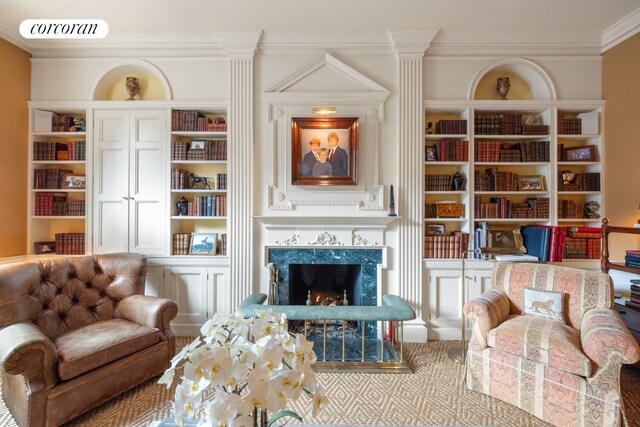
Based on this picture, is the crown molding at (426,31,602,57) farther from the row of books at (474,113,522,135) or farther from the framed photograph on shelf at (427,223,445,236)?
the framed photograph on shelf at (427,223,445,236)

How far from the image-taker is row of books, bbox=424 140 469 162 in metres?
3.28

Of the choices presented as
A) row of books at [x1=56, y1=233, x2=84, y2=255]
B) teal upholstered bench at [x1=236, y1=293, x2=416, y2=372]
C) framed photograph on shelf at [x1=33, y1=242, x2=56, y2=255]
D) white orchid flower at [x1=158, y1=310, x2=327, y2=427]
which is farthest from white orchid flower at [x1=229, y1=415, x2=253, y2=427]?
framed photograph on shelf at [x1=33, y1=242, x2=56, y2=255]

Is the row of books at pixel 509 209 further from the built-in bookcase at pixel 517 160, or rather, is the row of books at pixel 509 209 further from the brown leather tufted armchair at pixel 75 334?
the brown leather tufted armchair at pixel 75 334

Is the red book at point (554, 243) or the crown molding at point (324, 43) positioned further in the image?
the crown molding at point (324, 43)

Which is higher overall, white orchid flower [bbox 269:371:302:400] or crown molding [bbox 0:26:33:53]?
crown molding [bbox 0:26:33:53]

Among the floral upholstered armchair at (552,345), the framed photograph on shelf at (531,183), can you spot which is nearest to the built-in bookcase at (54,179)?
the floral upholstered armchair at (552,345)

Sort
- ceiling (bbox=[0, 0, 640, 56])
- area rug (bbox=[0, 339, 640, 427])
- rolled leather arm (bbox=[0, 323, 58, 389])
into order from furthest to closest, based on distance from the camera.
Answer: ceiling (bbox=[0, 0, 640, 56]), area rug (bbox=[0, 339, 640, 427]), rolled leather arm (bbox=[0, 323, 58, 389])

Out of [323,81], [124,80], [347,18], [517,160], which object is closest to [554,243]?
[517,160]

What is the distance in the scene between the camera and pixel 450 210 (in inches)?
132

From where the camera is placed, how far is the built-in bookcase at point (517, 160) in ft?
10.7

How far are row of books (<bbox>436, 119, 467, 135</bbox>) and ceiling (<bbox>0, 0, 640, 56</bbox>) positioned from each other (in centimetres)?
85

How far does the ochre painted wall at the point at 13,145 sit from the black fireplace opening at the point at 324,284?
3.06 metres

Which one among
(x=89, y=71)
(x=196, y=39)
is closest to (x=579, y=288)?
(x=196, y=39)

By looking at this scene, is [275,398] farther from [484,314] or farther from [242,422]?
[484,314]
